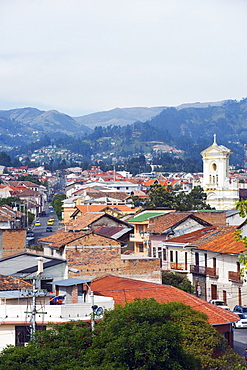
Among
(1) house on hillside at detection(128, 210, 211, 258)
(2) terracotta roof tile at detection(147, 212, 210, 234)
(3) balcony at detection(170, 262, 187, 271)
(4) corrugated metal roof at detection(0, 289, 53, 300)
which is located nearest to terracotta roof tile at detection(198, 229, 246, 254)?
(3) balcony at detection(170, 262, 187, 271)

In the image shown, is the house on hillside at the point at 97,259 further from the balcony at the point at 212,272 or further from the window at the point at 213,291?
the window at the point at 213,291

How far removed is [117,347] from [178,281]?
22.6 meters

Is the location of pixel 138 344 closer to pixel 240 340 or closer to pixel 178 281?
pixel 240 340

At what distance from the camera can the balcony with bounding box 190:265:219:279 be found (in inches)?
1588

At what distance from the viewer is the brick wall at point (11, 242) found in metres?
35.9


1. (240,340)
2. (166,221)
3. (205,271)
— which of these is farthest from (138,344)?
(166,221)

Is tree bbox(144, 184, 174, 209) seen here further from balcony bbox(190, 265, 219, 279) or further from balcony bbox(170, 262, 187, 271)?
balcony bbox(190, 265, 219, 279)

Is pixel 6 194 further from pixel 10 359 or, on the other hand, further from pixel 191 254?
pixel 10 359

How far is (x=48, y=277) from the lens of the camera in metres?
29.3

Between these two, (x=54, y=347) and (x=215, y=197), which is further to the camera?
(x=215, y=197)

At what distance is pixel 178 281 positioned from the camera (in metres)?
40.6

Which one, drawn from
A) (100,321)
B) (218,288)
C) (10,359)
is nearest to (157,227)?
(218,288)

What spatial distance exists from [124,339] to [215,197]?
63.3m

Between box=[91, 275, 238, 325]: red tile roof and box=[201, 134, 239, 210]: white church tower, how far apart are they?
51.0m
